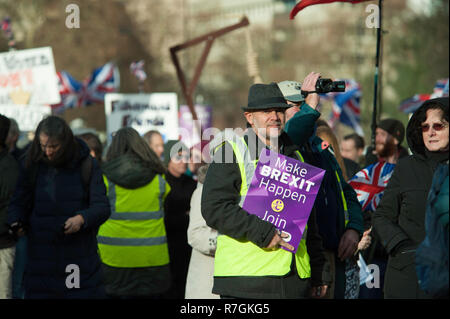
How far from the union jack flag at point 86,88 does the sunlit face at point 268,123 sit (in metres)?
13.8

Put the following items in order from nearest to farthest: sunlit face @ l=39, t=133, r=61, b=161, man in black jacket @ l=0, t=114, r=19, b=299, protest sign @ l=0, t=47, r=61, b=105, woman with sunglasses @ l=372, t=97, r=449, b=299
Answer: woman with sunglasses @ l=372, t=97, r=449, b=299, sunlit face @ l=39, t=133, r=61, b=161, man in black jacket @ l=0, t=114, r=19, b=299, protest sign @ l=0, t=47, r=61, b=105

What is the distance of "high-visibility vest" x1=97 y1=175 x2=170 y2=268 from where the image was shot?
7570 millimetres

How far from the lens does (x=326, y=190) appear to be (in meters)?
5.51

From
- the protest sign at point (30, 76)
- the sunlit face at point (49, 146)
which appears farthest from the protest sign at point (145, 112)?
the sunlit face at point (49, 146)

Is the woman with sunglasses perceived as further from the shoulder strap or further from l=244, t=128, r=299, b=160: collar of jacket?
the shoulder strap

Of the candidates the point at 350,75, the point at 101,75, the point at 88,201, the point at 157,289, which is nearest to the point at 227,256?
the point at 88,201

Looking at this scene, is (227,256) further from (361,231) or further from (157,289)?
(157,289)

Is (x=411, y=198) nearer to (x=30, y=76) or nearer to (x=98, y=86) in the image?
(x=30, y=76)

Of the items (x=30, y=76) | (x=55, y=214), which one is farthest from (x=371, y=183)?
(x=30, y=76)

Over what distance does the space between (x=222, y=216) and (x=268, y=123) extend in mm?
678

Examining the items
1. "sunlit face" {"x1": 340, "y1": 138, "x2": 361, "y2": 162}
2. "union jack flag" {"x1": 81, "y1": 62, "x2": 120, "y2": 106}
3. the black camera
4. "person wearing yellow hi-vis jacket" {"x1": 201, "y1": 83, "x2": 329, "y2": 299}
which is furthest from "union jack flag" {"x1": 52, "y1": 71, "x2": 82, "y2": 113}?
"person wearing yellow hi-vis jacket" {"x1": 201, "y1": 83, "x2": 329, "y2": 299}

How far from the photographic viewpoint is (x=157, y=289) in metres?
7.69

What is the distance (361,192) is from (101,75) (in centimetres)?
1248

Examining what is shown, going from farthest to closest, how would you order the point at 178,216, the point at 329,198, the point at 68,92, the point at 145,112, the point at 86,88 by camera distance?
the point at 86,88
the point at 68,92
the point at 145,112
the point at 178,216
the point at 329,198
